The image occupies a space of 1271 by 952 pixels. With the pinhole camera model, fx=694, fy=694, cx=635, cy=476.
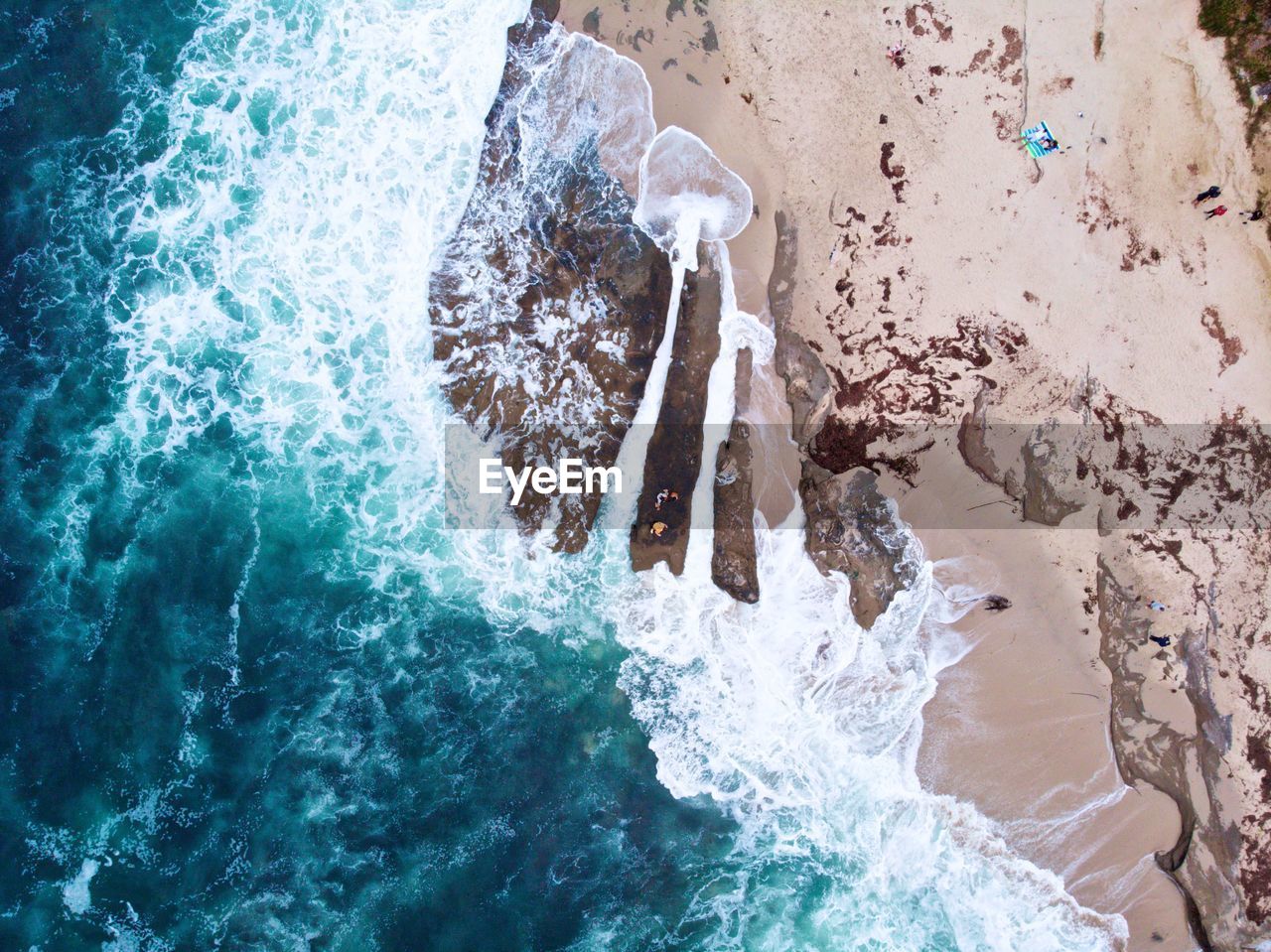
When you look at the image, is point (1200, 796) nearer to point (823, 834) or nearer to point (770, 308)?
point (823, 834)

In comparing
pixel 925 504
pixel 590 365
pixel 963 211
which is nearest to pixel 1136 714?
pixel 925 504

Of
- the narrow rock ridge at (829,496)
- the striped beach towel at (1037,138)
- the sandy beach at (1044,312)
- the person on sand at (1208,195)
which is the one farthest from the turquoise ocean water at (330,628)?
the person on sand at (1208,195)

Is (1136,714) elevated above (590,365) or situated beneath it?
situated beneath

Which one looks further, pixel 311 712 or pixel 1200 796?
pixel 311 712

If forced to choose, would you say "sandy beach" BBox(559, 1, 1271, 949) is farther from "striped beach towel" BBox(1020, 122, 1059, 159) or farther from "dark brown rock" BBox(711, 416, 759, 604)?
"dark brown rock" BBox(711, 416, 759, 604)

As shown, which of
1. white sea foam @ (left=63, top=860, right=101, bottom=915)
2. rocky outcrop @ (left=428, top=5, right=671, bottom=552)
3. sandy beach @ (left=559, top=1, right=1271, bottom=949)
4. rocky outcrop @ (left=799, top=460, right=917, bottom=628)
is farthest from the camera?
rocky outcrop @ (left=428, top=5, right=671, bottom=552)

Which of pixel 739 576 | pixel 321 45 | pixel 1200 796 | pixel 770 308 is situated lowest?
pixel 1200 796

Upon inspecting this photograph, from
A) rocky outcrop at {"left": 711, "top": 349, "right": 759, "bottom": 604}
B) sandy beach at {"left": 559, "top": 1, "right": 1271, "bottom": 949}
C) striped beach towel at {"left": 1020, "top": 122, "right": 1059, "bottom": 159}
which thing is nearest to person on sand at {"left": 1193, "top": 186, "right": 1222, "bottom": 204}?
sandy beach at {"left": 559, "top": 1, "right": 1271, "bottom": 949}

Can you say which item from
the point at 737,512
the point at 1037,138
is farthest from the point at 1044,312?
the point at 737,512
